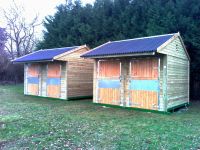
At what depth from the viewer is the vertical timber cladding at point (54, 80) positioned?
14458 mm

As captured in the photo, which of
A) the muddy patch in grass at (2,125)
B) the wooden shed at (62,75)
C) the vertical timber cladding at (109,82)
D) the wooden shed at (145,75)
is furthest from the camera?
the wooden shed at (62,75)

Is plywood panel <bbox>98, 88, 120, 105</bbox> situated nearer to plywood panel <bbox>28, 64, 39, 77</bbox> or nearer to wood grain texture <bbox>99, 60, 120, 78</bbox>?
wood grain texture <bbox>99, 60, 120, 78</bbox>

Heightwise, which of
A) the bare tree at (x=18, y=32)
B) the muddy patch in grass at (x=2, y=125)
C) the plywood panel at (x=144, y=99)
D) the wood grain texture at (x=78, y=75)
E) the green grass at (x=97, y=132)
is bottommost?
the green grass at (x=97, y=132)

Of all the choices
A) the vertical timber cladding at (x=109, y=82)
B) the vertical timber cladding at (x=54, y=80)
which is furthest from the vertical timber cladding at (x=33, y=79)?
the vertical timber cladding at (x=109, y=82)

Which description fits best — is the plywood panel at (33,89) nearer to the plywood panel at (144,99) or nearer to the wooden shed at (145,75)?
the wooden shed at (145,75)

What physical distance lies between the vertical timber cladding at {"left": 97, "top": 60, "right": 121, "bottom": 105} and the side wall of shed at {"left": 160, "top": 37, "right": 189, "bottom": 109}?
7.74 feet

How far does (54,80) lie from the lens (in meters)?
14.6

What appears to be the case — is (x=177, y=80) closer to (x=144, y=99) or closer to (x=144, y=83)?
(x=144, y=83)

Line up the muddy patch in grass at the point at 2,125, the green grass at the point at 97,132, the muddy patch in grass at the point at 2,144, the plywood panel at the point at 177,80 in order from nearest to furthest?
the muddy patch in grass at the point at 2,144, the green grass at the point at 97,132, the muddy patch in grass at the point at 2,125, the plywood panel at the point at 177,80

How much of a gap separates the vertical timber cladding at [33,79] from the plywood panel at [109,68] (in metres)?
5.88

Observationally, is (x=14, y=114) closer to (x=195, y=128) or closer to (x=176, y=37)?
(x=195, y=128)

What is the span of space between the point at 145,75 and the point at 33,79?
8.97 meters

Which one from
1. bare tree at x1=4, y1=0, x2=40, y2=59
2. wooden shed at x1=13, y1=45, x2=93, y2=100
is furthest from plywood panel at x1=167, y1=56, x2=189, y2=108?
bare tree at x1=4, y1=0, x2=40, y2=59

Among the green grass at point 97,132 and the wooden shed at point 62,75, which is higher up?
the wooden shed at point 62,75
